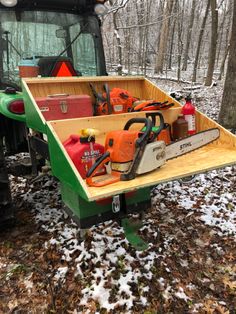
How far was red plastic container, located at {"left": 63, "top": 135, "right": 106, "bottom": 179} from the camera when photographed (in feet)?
7.51

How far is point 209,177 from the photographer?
4574 millimetres

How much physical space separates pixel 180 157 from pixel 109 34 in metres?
35.9

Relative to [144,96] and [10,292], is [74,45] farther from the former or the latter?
[10,292]

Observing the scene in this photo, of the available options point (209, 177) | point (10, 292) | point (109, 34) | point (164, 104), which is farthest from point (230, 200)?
point (109, 34)

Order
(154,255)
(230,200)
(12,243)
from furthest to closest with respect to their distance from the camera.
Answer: (230,200)
(12,243)
(154,255)

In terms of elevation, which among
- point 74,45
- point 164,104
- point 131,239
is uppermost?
point 74,45

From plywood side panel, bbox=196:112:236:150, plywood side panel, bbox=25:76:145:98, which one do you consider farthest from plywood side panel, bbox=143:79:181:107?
plywood side panel, bbox=196:112:236:150

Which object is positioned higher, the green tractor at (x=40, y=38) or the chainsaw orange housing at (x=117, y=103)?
the green tractor at (x=40, y=38)

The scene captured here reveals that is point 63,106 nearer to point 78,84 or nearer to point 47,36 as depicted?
point 78,84

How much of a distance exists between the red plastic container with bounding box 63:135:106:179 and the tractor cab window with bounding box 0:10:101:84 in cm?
186

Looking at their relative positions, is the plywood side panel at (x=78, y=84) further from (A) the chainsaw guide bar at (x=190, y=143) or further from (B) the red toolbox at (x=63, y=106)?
(A) the chainsaw guide bar at (x=190, y=143)

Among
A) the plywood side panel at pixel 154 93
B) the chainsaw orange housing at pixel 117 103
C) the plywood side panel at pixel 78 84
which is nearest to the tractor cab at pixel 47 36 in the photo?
the plywood side panel at pixel 78 84

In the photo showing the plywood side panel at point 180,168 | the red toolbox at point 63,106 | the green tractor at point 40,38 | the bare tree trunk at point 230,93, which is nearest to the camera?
the plywood side panel at point 180,168

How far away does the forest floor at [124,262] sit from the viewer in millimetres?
2375
